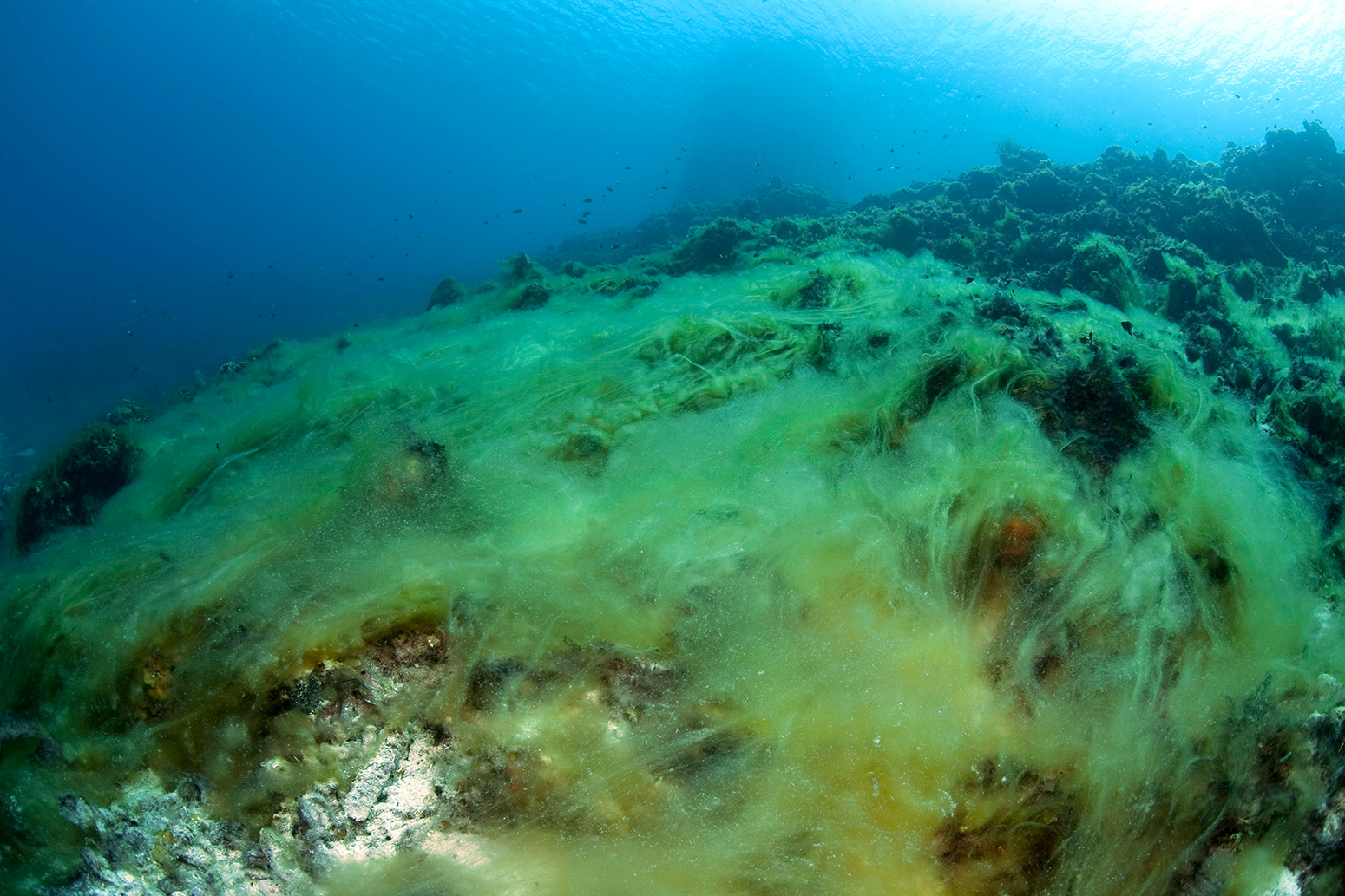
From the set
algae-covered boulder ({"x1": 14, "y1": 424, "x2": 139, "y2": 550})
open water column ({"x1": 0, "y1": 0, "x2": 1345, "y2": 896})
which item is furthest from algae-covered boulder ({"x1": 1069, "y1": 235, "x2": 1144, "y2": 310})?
algae-covered boulder ({"x1": 14, "y1": 424, "x2": 139, "y2": 550})

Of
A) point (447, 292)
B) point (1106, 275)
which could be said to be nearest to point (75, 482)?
point (447, 292)

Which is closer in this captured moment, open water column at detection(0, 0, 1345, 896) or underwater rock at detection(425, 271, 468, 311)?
open water column at detection(0, 0, 1345, 896)

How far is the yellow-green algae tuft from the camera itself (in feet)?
10.1

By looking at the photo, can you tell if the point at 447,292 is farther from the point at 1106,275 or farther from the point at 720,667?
the point at 720,667

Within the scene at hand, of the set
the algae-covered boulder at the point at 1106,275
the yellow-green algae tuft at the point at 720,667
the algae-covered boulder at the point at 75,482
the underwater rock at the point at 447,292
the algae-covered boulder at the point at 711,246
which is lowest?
the algae-covered boulder at the point at 75,482

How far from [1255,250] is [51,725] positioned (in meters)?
22.0

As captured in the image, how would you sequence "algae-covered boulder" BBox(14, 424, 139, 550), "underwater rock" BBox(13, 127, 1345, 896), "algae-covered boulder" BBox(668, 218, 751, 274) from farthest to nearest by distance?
"algae-covered boulder" BBox(668, 218, 751, 274) < "algae-covered boulder" BBox(14, 424, 139, 550) < "underwater rock" BBox(13, 127, 1345, 896)

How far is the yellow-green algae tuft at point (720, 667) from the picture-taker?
3076mm

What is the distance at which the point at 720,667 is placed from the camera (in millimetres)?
3289

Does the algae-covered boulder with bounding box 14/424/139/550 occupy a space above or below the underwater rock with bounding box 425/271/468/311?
below

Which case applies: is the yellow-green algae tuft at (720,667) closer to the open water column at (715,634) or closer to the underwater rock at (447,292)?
the open water column at (715,634)

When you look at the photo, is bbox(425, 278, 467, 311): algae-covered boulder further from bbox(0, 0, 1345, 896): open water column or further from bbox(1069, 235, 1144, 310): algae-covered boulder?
bbox(1069, 235, 1144, 310): algae-covered boulder

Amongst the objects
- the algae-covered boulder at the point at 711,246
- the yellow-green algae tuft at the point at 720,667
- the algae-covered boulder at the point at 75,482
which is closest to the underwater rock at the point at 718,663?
the yellow-green algae tuft at the point at 720,667

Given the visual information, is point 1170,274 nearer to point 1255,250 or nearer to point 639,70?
point 1255,250
